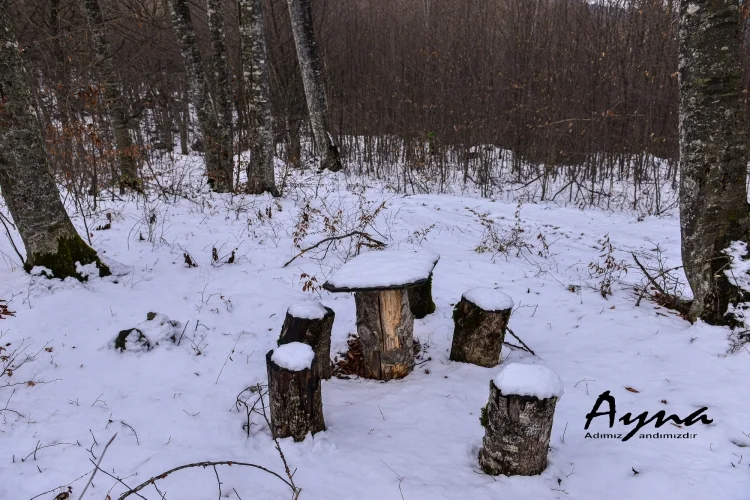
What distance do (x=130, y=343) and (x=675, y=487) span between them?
380 cm

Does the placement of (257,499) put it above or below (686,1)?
below

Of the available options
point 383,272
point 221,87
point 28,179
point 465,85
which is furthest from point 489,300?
point 465,85

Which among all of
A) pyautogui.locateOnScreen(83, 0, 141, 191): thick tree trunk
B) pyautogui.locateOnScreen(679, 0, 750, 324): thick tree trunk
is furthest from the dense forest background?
pyautogui.locateOnScreen(679, 0, 750, 324): thick tree trunk

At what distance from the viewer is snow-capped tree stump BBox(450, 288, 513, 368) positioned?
3.46 metres

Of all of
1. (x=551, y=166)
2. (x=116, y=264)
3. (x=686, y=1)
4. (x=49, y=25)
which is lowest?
(x=116, y=264)

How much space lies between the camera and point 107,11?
9344mm

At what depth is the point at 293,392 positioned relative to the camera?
2.62 meters

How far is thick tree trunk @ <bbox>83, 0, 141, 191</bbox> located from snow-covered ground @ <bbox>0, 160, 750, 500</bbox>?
272cm

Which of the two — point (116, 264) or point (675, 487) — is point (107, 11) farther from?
point (675, 487)

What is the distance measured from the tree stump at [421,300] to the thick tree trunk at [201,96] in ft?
18.6

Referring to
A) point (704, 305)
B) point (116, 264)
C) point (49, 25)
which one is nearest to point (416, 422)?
point (704, 305)

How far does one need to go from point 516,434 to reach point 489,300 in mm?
1266

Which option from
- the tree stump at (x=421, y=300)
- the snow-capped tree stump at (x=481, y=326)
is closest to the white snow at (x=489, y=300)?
the snow-capped tree stump at (x=481, y=326)

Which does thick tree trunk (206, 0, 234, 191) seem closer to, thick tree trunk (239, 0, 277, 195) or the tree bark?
thick tree trunk (239, 0, 277, 195)
